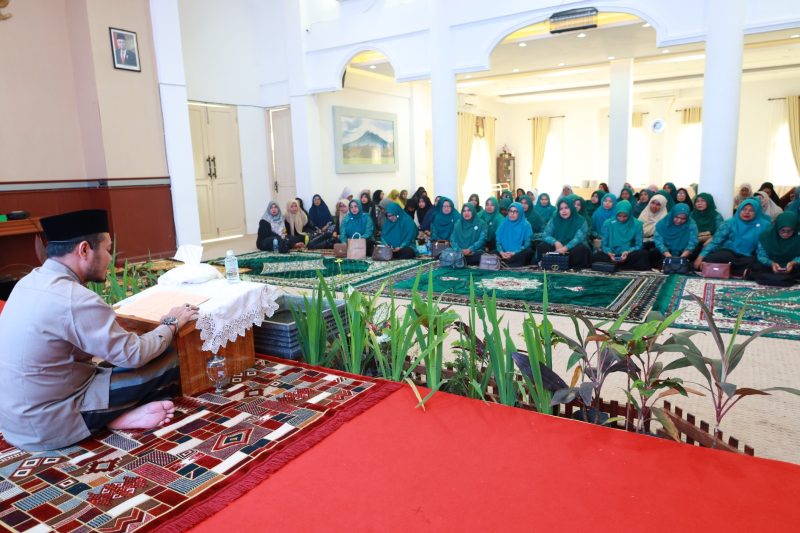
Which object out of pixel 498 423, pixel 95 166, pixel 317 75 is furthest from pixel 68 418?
pixel 317 75

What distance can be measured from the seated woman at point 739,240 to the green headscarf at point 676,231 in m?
0.25

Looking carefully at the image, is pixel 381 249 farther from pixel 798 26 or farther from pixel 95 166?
pixel 798 26

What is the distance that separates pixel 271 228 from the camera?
26.4 ft

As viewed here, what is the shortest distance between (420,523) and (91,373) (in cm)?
134

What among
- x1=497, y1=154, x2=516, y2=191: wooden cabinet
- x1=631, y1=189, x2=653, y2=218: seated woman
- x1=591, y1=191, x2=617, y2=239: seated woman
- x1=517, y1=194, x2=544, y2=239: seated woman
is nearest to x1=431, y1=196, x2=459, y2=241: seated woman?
x1=517, y1=194, x2=544, y2=239: seated woman

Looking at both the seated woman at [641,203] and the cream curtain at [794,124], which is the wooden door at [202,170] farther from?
the cream curtain at [794,124]

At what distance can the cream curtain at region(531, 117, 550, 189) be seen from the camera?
1479cm

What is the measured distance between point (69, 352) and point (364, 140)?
29.6 ft

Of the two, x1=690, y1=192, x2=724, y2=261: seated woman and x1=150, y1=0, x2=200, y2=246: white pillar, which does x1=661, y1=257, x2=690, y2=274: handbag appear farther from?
x1=150, y1=0, x2=200, y2=246: white pillar

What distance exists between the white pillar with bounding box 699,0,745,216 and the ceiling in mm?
974

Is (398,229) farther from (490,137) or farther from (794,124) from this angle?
→ (794,124)

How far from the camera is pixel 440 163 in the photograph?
763cm

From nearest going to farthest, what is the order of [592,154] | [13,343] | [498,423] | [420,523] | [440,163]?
[420,523], [13,343], [498,423], [440,163], [592,154]

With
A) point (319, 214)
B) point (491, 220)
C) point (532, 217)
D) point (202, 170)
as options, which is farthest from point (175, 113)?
point (532, 217)
